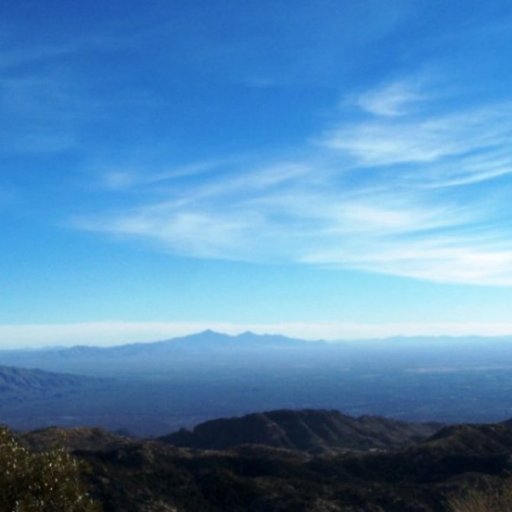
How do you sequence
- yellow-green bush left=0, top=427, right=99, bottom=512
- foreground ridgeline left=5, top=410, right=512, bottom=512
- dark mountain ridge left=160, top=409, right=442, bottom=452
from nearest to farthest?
1. yellow-green bush left=0, top=427, right=99, bottom=512
2. foreground ridgeline left=5, top=410, right=512, bottom=512
3. dark mountain ridge left=160, top=409, right=442, bottom=452

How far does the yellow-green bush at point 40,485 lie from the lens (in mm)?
17344

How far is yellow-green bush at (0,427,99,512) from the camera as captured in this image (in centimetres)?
1734

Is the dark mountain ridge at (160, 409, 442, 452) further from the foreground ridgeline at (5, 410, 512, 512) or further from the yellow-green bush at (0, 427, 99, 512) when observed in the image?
the yellow-green bush at (0, 427, 99, 512)

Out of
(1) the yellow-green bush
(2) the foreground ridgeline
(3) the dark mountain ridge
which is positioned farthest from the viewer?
(3) the dark mountain ridge

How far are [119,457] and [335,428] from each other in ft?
185

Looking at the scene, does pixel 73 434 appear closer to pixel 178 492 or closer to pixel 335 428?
pixel 178 492

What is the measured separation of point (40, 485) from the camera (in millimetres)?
17766

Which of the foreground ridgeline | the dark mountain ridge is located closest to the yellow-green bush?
the foreground ridgeline

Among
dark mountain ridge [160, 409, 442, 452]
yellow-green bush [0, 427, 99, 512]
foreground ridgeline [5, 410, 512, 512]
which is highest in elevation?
yellow-green bush [0, 427, 99, 512]

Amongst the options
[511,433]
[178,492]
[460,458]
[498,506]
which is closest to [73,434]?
[178,492]

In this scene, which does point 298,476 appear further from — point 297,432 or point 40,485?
point 297,432

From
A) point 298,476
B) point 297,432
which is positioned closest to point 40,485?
point 298,476

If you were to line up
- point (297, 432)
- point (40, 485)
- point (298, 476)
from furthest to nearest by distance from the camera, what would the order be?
1. point (297, 432)
2. point (298, 476)
3. point (40, 485)

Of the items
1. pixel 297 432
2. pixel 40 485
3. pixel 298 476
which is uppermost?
pixel 40 485
